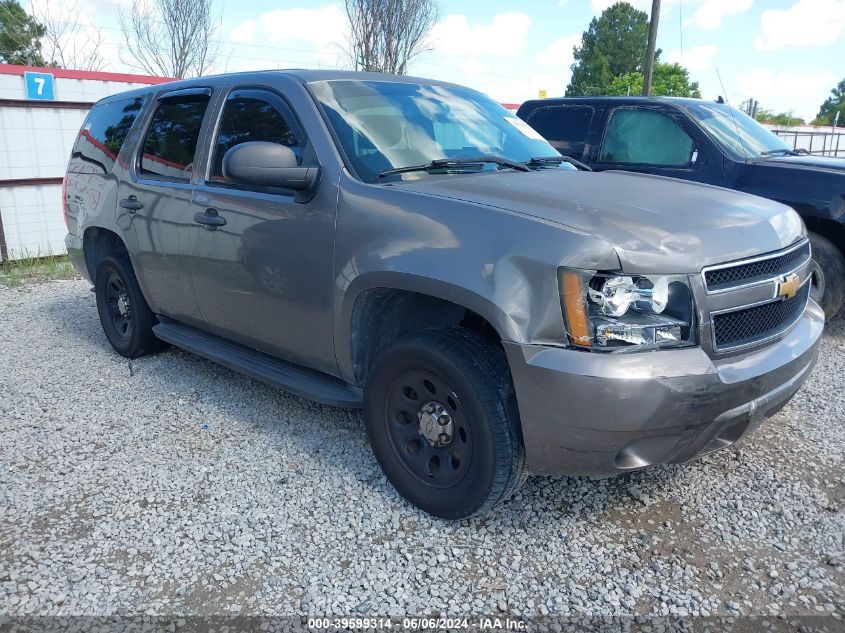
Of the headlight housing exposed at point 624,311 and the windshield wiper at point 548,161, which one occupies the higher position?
the windshield wiper at point 548,161

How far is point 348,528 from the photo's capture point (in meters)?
2.97

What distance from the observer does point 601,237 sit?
8.05 feet

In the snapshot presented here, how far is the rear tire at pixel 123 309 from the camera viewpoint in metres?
4.85

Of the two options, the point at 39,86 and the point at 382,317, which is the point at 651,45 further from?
the point at 382,317

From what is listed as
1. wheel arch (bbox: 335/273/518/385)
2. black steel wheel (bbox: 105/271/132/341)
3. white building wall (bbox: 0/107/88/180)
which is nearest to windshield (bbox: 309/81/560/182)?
wheel arch (bbox: 335/273/518/385)

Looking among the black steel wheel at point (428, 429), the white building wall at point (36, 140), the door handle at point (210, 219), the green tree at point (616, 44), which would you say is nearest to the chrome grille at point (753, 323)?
the black steel wheel at point (428, 429)

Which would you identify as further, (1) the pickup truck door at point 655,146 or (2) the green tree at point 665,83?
(2) the green tree at point 665,83

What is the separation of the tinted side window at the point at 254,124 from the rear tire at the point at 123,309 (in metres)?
1.42

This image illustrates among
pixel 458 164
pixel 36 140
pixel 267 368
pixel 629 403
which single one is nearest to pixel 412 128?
pixel 458 164

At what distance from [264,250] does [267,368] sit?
26.2 inches

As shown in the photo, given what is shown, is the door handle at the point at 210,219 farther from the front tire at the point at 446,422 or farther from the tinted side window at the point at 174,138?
the front tire at the point at 446,422

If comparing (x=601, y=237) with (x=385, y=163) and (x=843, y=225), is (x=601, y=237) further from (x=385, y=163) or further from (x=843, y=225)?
(x=843, y=225)

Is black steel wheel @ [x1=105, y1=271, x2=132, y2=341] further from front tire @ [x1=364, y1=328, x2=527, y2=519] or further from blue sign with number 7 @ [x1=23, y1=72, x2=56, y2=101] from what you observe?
blue sign with number 7 @ [x1=23, y1=72, x2=56, y2=101]

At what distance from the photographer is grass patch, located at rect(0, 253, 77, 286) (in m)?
8.47
